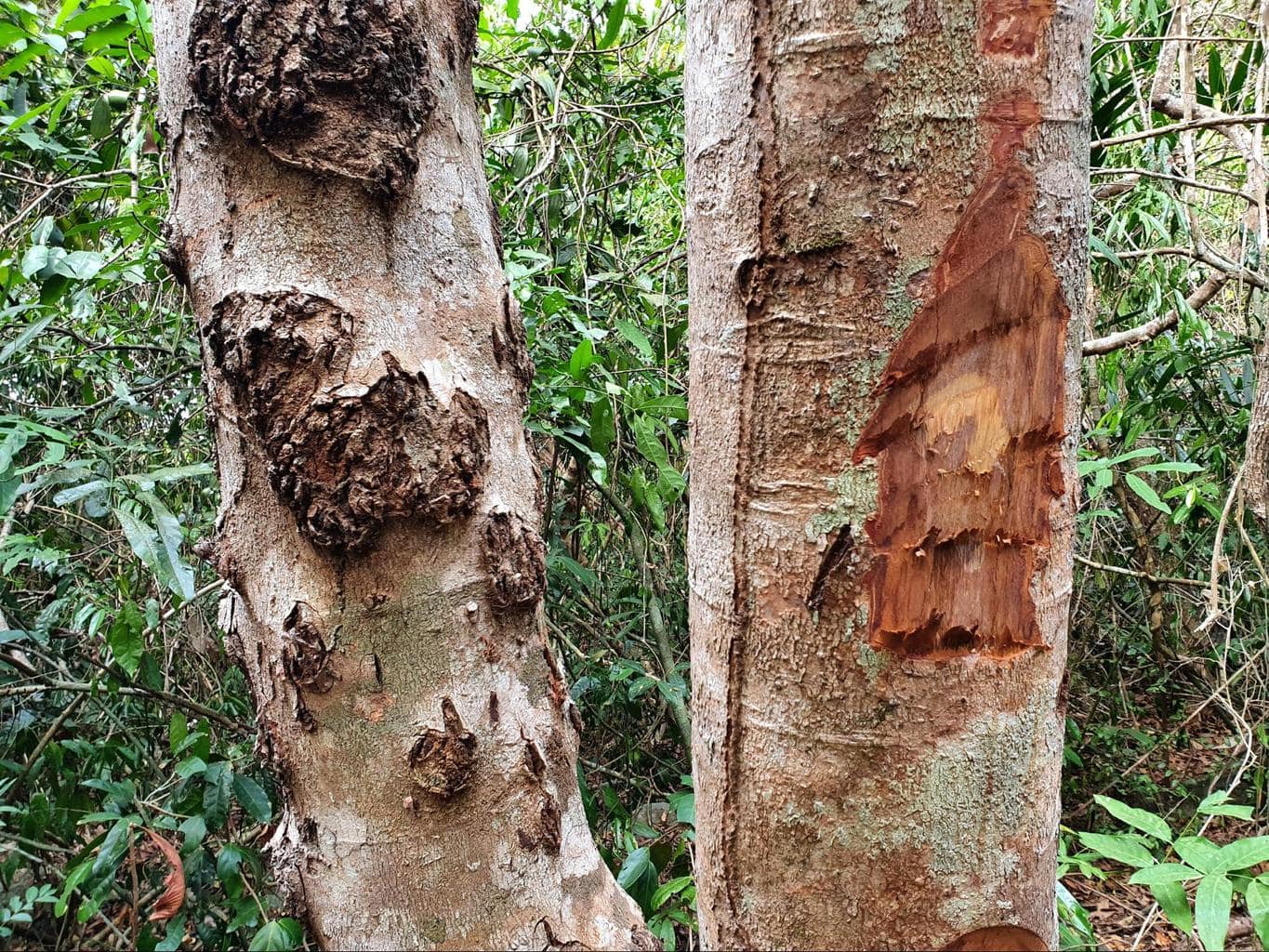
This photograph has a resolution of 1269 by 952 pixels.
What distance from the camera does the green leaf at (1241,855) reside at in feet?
2.93

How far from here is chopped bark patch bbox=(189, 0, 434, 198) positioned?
598 mm

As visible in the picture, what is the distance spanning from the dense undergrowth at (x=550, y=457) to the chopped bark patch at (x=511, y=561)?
831 millimetres

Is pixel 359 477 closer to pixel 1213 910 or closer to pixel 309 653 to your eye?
pixel 309 653

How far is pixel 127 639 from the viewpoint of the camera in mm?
1526

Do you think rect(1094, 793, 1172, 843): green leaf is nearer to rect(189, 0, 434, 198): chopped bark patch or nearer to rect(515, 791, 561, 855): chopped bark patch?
rect(515, 791, 561, 855): chopped bark patch

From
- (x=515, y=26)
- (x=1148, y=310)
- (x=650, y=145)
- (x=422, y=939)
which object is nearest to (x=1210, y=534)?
(x=1148, y=310)

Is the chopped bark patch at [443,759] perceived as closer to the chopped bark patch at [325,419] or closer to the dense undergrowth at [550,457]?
the chopped bark patch at [325,419]

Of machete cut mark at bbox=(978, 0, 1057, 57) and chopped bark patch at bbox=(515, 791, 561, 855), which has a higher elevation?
machete cut mark at bbox=(978, 0, 1057, 57)

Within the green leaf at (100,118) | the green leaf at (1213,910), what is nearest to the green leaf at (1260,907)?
the green leaf at (1213,910)

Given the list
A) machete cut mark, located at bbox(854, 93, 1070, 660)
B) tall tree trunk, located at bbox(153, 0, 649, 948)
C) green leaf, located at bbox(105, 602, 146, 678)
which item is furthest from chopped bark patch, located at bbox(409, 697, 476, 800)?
green leaf, located at bbox(105, 602, 146, 678)

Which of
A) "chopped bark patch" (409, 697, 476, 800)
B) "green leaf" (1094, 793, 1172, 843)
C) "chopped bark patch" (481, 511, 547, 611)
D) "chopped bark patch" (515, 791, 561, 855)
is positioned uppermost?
"chopped bark patch" (481, 511, 547, 611)

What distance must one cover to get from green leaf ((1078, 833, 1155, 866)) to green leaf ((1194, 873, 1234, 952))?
0.20 feet

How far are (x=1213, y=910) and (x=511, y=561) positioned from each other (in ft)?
2.69

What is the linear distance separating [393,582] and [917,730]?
0.39m
